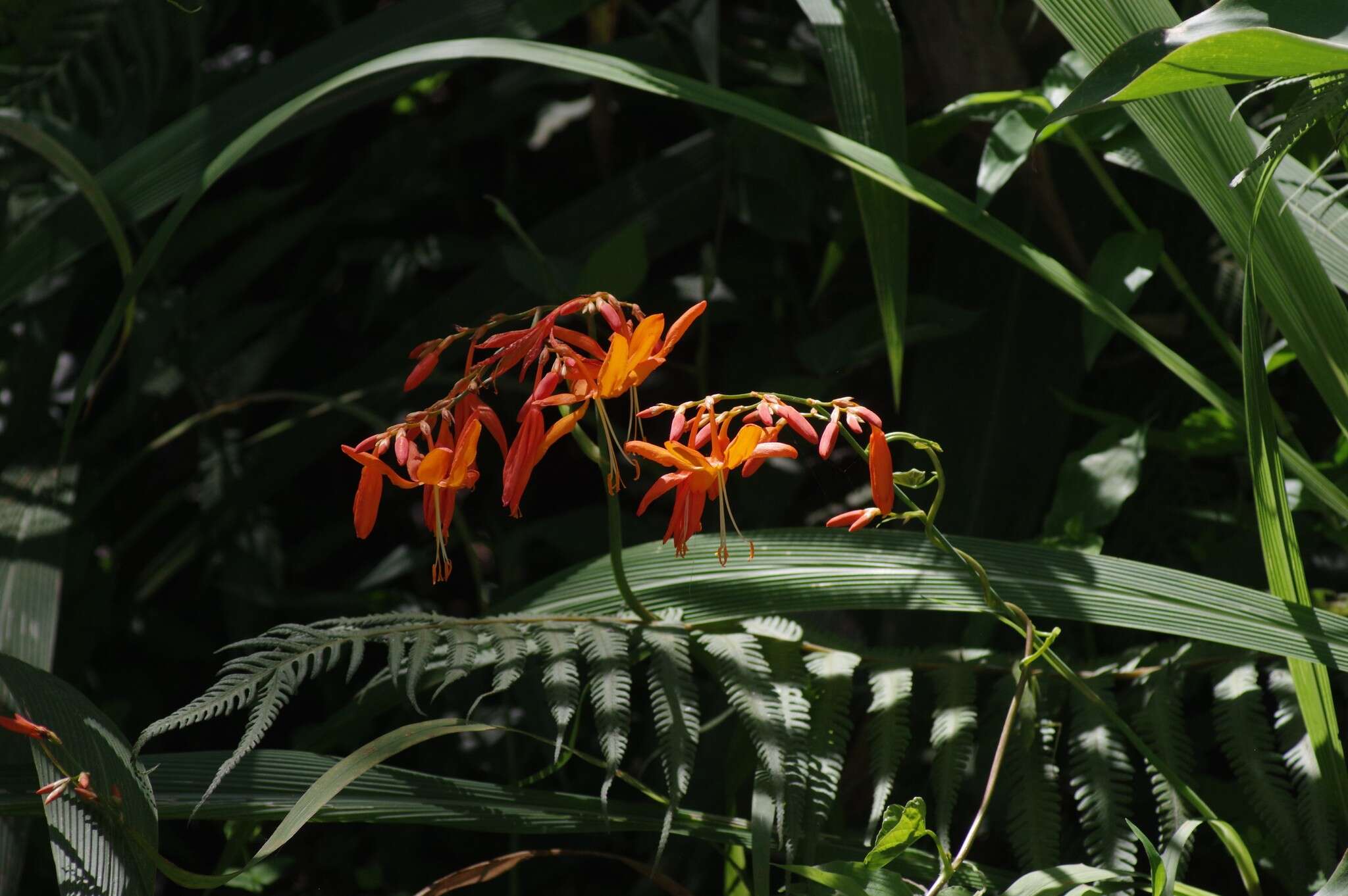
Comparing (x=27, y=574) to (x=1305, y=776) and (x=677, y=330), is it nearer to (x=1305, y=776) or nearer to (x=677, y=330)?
(x=677, y=330)

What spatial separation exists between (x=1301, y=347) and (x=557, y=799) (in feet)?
1.44

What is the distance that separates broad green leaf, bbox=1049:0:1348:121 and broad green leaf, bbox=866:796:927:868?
268 mm

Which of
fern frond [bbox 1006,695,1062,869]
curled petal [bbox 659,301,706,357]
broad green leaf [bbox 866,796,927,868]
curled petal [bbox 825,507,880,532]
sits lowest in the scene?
fern frond [bbox 1006,695,1062,869]

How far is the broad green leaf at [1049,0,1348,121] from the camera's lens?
1.02 ft

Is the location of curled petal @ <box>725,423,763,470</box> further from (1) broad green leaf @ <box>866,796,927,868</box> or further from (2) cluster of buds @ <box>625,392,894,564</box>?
(1) broad green leaf @ <box>866,796,927,868</box>

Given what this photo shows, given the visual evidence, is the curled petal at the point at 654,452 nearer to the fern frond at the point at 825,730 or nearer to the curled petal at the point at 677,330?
the curled petal at the point at 677,330

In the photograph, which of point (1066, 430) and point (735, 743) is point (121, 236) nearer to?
point (735, 743)

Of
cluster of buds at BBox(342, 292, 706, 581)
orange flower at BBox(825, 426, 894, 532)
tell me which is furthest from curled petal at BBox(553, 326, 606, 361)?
orange flower at BBox(825, 426, 894, 532)

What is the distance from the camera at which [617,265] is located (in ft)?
2.30

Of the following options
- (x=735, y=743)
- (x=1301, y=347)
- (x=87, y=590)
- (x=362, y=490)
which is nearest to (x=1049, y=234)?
(x=1301, y=347)

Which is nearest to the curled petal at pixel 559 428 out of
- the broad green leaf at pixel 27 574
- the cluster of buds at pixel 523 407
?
the cluster of buds at pixel 523 407

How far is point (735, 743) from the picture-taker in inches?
23.6

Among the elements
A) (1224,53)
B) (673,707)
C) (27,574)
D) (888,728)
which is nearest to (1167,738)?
(888,728)

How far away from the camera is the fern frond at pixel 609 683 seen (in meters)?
0.48
